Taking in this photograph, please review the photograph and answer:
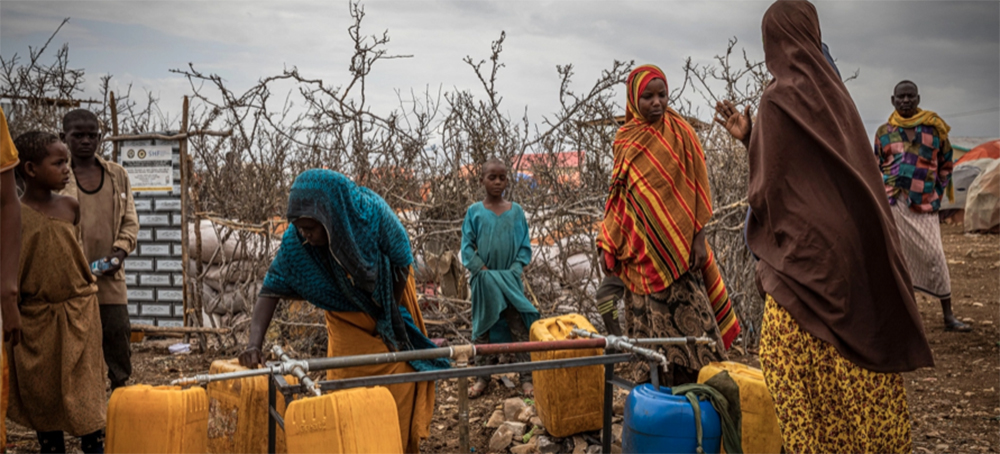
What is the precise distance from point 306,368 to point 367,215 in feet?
2.98

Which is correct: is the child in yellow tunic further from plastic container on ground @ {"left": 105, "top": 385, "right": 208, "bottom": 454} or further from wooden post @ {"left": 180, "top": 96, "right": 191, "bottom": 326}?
wooden post @ {"left": 180, "top": 96, "right": 191, "bottom": 326}

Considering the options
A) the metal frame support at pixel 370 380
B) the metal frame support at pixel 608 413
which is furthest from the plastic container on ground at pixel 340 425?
the metal frame support at pixel 608 413

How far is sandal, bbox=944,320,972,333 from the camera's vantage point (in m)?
6.09

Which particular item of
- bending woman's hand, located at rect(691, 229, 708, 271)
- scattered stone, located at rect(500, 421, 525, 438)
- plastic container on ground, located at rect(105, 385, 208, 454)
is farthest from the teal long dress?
plastic container on ground, located at rect(105, 385, 208, 454)

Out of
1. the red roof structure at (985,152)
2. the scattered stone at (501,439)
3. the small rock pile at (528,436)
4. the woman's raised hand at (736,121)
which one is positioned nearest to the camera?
the woman's raised hand at (736,121)

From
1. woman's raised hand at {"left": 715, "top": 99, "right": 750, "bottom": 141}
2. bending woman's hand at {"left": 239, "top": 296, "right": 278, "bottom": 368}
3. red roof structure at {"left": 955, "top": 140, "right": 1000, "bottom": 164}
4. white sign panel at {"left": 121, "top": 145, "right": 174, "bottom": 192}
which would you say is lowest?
bending woman's hand at {"left": 239, "top": 296, "right": 278, "bottom": 368}

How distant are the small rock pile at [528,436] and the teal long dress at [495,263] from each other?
1.99 feet

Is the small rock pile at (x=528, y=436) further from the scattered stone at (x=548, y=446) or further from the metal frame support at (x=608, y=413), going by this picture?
the metal frame support at (x=608, y=413)

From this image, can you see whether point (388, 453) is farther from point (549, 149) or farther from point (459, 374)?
point (549, 149)

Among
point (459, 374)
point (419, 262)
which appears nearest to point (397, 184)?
point (419, 262)

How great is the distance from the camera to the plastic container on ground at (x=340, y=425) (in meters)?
2.10

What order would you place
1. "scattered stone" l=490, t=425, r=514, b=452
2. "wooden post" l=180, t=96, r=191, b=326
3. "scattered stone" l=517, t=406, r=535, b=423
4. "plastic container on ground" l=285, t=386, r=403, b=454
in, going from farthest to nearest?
"wooden post" l=180, t=96, r=191, b=326, "scattered stone" l=517, t=406, r=535, b=423, "scattered stone" l=490, t=425, r=514, b=452, "plastic container on ground" l=285, t=386, r=403, b=454

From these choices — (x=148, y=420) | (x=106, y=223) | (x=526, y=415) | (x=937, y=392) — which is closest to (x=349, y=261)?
(x=148, y=420)

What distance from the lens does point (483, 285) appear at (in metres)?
4.93
